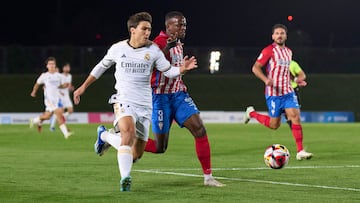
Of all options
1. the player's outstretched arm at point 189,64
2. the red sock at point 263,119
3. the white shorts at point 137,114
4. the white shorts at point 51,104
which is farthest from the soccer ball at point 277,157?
the white shorts at point 51,104

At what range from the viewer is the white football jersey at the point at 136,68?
1125 centimetres

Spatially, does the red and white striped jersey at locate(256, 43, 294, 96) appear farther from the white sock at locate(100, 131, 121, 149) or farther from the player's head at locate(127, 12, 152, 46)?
the player's head at locate(127, 12, 152, 46)

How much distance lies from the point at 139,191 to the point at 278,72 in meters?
7.04

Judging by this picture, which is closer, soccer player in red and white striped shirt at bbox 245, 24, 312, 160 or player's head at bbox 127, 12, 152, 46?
player's head at bbox 127, 12, 152, 46

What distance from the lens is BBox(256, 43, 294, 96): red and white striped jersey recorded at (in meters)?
17.2

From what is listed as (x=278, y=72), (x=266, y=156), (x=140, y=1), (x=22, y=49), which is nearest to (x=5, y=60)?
(x=22, y=49)

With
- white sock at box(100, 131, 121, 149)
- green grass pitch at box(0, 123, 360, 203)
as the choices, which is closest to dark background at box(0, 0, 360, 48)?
green grass pitch at box(0, 123, 360, 203)

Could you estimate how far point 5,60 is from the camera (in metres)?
47.9

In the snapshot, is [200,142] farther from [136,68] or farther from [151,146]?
[136,68]

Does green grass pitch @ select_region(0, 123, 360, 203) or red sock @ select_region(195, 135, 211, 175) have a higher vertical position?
red sock @ select_region(195, 135, 211, 175)

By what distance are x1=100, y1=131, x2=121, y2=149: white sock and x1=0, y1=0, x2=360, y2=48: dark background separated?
51545mm

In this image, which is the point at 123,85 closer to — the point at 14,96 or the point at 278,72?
the point at 278,72

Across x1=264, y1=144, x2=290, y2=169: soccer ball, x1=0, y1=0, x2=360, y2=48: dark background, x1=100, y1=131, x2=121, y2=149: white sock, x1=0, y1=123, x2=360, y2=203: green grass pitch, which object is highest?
x1=0, y1=0, x2=360, y2=48: dark background

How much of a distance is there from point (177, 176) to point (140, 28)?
9.14 feet
